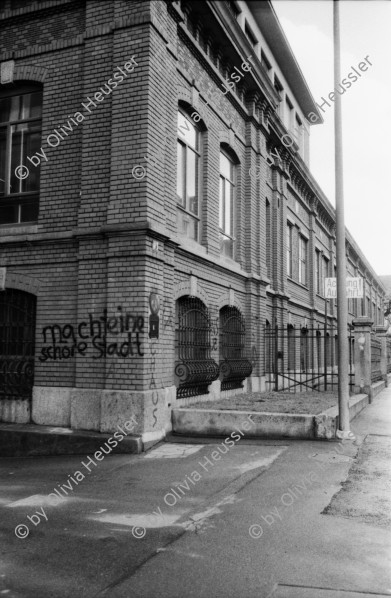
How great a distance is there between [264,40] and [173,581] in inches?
708

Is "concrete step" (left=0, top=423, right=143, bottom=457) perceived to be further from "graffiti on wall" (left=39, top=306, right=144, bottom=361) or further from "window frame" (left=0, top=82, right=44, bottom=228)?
"window frame" (left=0, top=82, right=44, bottom=228)

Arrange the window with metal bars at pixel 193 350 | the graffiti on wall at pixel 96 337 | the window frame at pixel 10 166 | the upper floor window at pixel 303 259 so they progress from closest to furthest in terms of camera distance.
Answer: the graffiti on wall at pixel 96 337 < the window frame at pixel 10 166 < the window with metal bars at pixel 193 350 < the upper floor window at pixel 303 259

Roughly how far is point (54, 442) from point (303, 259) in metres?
15.9

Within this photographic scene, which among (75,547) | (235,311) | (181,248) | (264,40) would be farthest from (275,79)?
(75,547)

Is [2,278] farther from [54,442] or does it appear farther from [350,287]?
[350,287]

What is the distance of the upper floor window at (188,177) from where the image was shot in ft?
36.9

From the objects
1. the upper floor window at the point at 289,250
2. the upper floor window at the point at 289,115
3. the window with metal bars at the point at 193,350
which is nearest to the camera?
the window with metal bars at the point at 193,350

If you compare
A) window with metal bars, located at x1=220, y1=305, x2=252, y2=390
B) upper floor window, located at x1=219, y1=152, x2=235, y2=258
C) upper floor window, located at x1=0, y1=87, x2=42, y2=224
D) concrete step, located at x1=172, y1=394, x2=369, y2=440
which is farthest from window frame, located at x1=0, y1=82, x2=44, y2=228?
window with metal bars, located at x1=220, y1=305, x2=252, y2=390

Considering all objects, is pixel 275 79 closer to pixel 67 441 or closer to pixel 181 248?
pixel 181 248

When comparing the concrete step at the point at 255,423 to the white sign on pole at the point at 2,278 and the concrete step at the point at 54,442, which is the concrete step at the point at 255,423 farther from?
the white sign on pole at the point at 2,278

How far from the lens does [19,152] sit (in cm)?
1048

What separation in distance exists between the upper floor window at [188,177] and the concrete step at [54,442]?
4.61 meters

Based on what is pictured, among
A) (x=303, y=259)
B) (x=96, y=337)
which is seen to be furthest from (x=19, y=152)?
(x=303, y=259)

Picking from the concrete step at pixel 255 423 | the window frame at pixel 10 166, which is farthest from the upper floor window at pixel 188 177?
the concrete step at pixel 255 423
